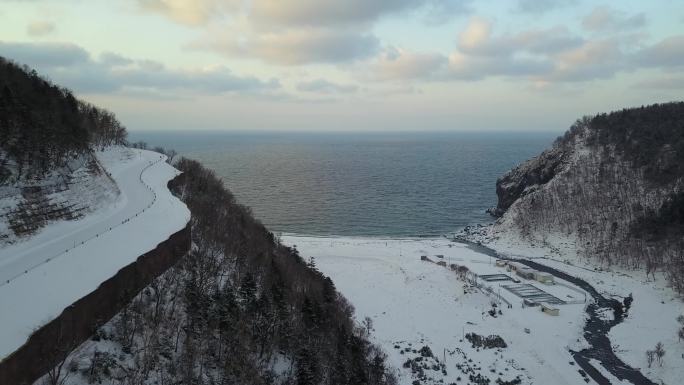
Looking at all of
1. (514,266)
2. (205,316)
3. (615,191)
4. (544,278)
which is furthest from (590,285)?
(205,316)

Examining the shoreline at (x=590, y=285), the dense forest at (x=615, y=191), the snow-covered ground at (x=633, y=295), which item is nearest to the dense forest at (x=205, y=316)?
the shoreline at (x=590, y=285)

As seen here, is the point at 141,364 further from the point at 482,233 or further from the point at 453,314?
the point at 482,233

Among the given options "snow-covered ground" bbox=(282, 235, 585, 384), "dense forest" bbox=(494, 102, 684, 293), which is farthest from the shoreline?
"dense forest" bbox=(494, 102, 684, 293)

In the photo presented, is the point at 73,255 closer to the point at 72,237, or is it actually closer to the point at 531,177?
the point at 72,237

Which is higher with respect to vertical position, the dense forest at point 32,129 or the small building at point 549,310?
the dense forest at point 32,129

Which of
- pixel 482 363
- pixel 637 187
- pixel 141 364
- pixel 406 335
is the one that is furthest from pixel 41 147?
pixel 637 187

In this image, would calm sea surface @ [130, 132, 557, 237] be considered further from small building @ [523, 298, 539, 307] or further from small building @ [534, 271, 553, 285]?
small building @ [523, 298, 539, 307]

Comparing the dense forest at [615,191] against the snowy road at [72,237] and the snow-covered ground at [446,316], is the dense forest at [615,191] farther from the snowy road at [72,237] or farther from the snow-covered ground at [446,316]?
the snowy road at [72,237]
